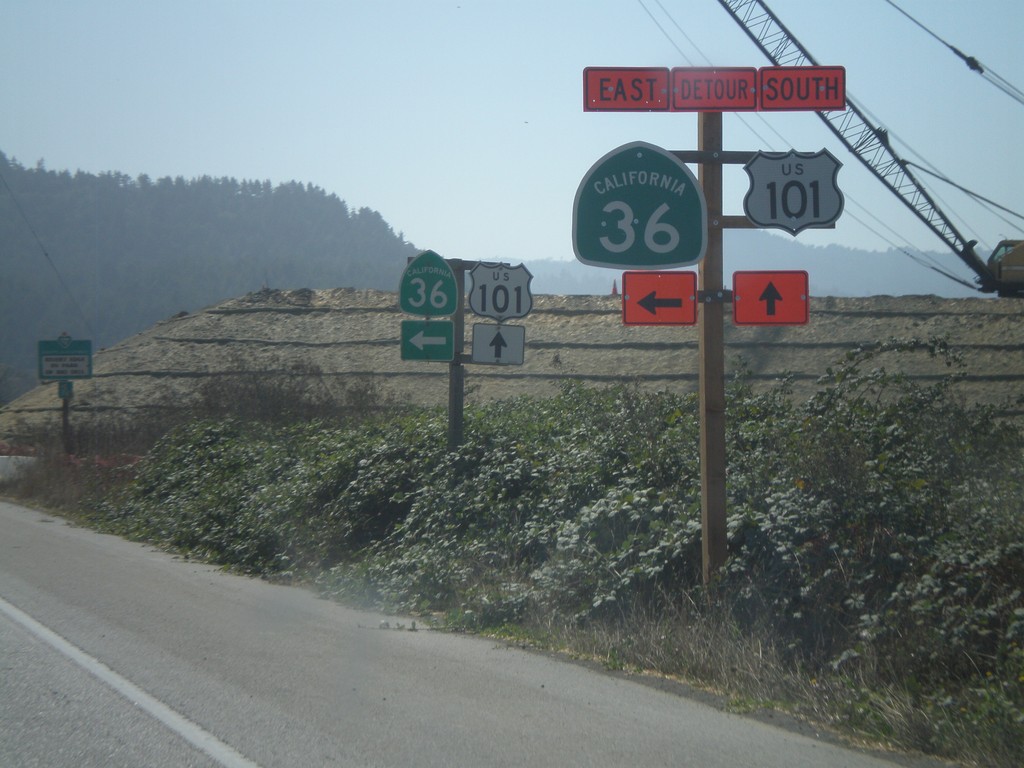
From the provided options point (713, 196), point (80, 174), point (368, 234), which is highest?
point (80, 174)

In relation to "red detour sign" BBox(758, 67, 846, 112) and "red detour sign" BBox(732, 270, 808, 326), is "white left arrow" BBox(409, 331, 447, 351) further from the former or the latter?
"red detour sign" BBox(758, 67, 846, 112)

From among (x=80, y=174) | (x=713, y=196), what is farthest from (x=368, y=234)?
(x=713, y=196)

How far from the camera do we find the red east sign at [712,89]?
779cm

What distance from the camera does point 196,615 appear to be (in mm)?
8906

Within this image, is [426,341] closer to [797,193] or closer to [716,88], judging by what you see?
[716,88]

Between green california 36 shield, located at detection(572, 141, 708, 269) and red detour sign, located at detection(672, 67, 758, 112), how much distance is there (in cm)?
50

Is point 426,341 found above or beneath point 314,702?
above

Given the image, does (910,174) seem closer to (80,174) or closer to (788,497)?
(788,497)

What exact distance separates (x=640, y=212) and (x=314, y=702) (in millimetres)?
4558

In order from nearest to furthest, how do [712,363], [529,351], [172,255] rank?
[712,363], [529,351], [172,255]

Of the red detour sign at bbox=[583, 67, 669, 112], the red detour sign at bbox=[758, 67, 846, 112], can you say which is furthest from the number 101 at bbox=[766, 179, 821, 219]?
the red detour sign at bbox=[583, 67, 669, 112]

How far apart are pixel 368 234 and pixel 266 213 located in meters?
17.3

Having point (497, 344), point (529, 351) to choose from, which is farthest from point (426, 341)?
point (529, 351)

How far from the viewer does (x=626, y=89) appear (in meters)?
7.94
